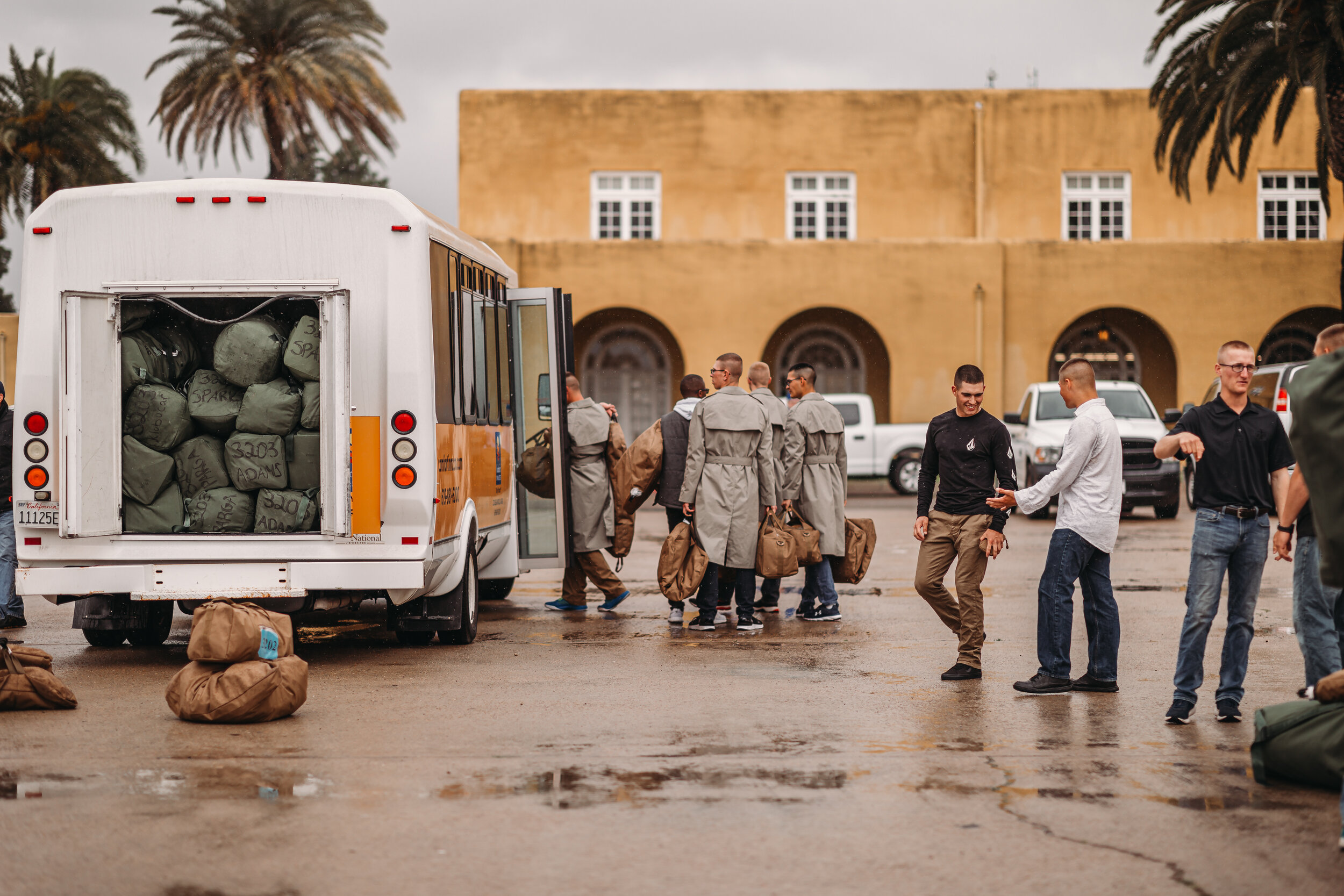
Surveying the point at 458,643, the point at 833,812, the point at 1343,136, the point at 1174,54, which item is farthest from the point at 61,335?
the point at 1174,54

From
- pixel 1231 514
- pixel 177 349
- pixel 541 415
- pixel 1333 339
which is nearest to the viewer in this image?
pixel 1333 339

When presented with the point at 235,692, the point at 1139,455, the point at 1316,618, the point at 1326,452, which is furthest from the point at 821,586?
the point at 1139,455

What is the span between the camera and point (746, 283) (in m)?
30.0

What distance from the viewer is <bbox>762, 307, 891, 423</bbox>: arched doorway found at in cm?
3212

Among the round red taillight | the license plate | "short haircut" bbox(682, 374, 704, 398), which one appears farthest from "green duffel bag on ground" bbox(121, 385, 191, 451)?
"short haircut" bbox(682, 374, 704, 398)

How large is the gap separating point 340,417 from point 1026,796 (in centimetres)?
459

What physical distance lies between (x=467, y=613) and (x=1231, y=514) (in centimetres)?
491

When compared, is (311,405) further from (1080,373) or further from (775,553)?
(1080,373)

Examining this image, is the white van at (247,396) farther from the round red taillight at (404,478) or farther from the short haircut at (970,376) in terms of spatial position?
the short haircut at (970,376)

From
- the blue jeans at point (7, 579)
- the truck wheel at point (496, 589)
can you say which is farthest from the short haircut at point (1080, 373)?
the blue jeans at point (7, 579)

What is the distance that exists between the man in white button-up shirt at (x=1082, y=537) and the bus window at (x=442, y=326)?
3388mm

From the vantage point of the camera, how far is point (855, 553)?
11.3m

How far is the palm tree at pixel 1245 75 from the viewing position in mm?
20359

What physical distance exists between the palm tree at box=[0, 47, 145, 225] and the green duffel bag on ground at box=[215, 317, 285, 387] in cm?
2546
